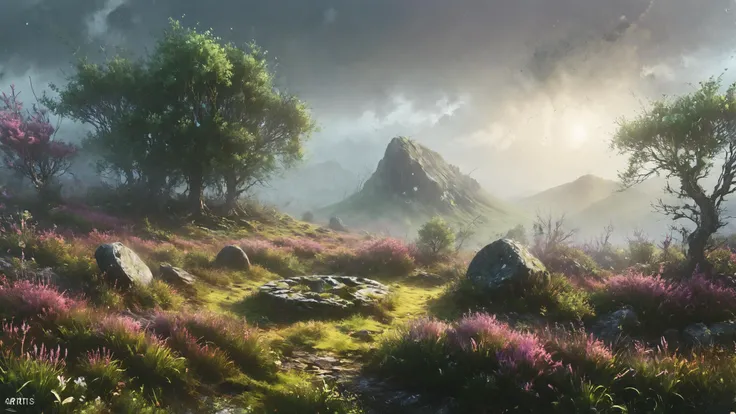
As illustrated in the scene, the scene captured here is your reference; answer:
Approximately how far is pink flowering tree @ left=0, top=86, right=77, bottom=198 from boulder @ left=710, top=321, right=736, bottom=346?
30.7m

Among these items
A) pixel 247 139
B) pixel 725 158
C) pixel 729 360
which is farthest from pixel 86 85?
pixel 725 158

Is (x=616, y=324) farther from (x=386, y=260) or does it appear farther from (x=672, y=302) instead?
(x=386, y=260)

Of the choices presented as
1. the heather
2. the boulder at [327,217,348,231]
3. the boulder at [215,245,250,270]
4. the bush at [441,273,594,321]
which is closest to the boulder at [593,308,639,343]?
the heather

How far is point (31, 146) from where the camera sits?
71.9 feet

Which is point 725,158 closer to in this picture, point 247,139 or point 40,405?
point 40,405

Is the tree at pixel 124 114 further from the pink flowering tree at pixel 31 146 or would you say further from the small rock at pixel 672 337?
the small rock at pixel 672 337

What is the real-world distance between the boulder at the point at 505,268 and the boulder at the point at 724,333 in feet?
13.4

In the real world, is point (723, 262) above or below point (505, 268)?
below

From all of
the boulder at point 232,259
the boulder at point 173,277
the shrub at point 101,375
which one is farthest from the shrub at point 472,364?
the boulder at point 232,259

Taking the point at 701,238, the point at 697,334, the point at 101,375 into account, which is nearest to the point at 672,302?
the point at 697,334

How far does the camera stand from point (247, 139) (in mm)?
26328

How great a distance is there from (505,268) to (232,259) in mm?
10918

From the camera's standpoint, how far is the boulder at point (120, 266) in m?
9.33

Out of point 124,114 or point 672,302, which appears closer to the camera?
point 672,302
